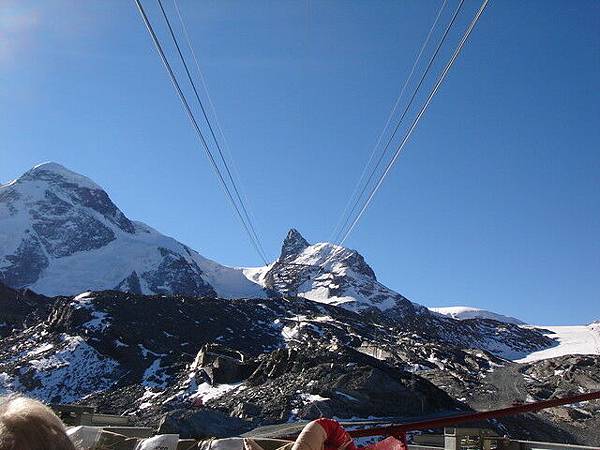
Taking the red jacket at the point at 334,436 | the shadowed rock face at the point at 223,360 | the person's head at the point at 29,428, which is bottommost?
the person's head at the point at 29,428

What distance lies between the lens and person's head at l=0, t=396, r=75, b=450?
1272mm

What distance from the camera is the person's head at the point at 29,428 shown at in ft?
4.17

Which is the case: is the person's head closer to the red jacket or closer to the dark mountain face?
the red jacket

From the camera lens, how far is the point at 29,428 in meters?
1.30

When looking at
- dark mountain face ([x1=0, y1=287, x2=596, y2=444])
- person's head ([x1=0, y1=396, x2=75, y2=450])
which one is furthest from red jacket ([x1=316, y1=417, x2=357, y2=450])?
dark mountain face ([x1=0, y1=287, x2=596, y2=444])

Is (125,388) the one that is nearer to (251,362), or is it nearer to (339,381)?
(251,362)

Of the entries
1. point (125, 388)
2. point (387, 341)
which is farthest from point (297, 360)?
point (387, 341)

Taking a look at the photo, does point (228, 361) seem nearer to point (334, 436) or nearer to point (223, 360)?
point (223, 360)

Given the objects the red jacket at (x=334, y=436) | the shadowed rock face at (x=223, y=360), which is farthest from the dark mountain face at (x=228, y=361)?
the red jacket at (x=334, y=436)

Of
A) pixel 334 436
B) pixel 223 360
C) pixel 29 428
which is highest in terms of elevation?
pixel 223 360

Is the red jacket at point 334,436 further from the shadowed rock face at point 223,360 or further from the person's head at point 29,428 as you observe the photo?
the shadowed rock face at point 223,360

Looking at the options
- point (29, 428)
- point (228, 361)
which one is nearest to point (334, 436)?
point (29, 428)

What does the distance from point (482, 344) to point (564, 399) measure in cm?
A: 19917

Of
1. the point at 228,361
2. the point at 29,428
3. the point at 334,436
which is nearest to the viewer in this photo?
the point at 29,428
